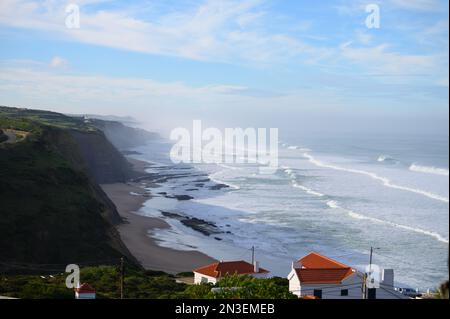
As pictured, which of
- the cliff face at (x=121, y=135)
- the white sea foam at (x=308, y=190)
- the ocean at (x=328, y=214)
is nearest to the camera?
the ocean at (x=328, y=214)

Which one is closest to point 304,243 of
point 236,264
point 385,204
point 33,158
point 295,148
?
point 236,264

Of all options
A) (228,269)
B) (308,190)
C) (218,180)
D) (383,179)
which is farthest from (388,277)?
(218,180)

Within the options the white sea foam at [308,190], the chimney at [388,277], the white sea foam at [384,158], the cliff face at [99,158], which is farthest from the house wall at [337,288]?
the white sea foam at [384,158]

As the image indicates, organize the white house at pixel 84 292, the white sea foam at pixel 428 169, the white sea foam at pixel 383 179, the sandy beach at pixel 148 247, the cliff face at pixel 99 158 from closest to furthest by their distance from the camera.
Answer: the white house at pixel 84 292 → the sandy beach at pixel 148 247 → the white sea foam at pixel 383 179 → the white sea foam at pixel 428 169 → the cliff face at pixel 99 158

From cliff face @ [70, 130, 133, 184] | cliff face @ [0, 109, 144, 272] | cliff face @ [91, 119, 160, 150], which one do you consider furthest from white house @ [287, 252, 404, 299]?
cliff face @ [91, 119, 160, 150]

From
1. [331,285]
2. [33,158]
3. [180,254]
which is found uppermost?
[33,158]

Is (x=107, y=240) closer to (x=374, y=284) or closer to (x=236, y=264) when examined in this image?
(x=236, y=264)

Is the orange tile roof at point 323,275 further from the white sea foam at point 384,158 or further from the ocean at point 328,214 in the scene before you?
the white sea foam at point 384,158
